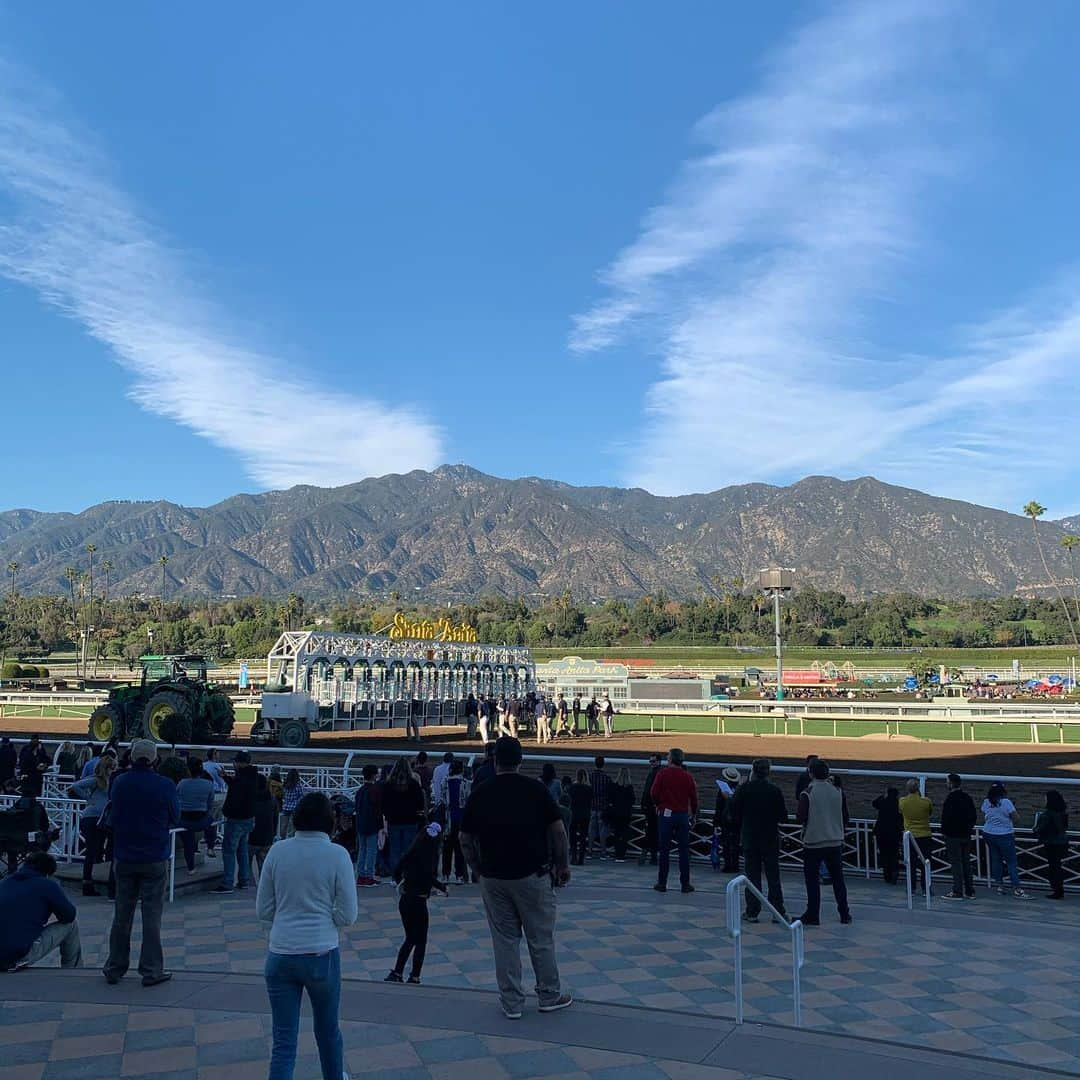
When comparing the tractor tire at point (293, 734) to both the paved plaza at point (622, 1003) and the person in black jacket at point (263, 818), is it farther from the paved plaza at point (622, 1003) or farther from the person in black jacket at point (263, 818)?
the paved plaza at point (622, 1003)

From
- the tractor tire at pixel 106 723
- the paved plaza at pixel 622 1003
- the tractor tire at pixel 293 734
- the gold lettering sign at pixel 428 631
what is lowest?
the paved plaza at pixel 622 1003

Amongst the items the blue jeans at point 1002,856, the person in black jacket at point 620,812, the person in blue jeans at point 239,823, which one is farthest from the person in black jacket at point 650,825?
the person in blue jeans at point 239,823

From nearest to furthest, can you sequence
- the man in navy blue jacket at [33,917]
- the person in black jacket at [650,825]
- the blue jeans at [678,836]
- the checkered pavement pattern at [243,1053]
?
1. the checkered pavement pattern at [243,1053]
2. the man in navy blue jacket at [33,917]
3. the blue jeans at [678,836]
4. the person in black jacket at [650,825]

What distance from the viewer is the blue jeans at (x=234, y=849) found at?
1038cm

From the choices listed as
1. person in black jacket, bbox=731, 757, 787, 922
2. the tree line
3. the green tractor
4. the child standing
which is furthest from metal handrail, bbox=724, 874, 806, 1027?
the tree line

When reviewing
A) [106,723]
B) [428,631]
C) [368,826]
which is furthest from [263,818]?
[428,631]

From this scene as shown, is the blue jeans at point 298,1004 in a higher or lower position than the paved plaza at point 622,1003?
higher

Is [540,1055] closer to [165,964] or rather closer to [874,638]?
[165,964]

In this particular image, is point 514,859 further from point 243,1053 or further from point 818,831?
point 818,831

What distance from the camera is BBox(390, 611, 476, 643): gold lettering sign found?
37.8 m

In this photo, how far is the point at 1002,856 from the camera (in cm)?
1114

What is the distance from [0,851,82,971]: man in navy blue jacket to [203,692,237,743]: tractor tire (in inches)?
718

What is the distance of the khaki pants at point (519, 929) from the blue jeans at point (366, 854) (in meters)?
5.12

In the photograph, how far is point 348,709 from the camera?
3497cm
